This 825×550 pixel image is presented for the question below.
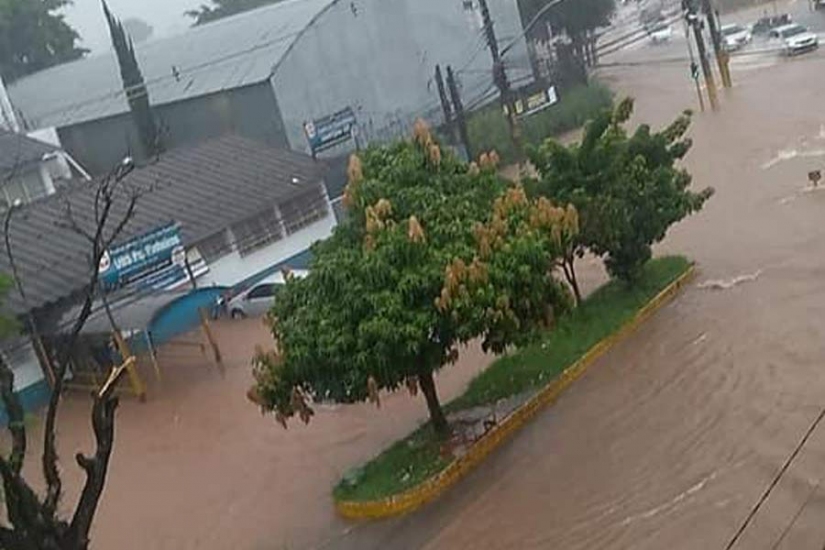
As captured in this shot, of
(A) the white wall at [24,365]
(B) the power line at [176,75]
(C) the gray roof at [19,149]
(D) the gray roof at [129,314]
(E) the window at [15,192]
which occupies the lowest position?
(A) the white wall at [24,365]

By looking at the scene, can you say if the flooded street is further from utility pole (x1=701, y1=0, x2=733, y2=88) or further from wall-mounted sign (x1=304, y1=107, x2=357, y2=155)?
utility pole (x1=701, y1=0, x2=733, y2=88)

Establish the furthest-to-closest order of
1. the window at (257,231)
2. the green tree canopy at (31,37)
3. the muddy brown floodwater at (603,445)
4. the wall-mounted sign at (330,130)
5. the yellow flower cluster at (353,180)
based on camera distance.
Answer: the green tree canopy at (31,37) → the wall-mounted sign at (330,130) → the window at (257,231) → the yellow flower cluster at (353,180) → the muddy brown floodwater at (603,445)

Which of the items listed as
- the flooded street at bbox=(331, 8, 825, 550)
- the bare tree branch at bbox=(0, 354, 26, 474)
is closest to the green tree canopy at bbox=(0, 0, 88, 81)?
the flooded street at bbox=(331, 8, 825, 550)

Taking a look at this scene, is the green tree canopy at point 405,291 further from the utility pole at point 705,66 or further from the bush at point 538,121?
the utility pole at point 705,66

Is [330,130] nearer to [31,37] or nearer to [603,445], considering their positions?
[603,445]

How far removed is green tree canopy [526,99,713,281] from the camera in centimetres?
1948

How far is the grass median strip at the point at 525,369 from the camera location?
15.4 meters

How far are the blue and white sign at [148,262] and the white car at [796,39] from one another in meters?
29.7

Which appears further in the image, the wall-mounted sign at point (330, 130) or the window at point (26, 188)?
the window at point (26, 188)

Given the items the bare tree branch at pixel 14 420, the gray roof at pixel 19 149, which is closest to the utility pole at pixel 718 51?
the gray roof at pixel 19 149

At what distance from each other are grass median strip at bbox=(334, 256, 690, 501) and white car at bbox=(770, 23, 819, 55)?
2651cm

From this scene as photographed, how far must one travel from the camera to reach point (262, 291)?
26.3 m

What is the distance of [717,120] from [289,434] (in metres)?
22.7

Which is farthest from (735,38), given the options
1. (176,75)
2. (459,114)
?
(176,75)
